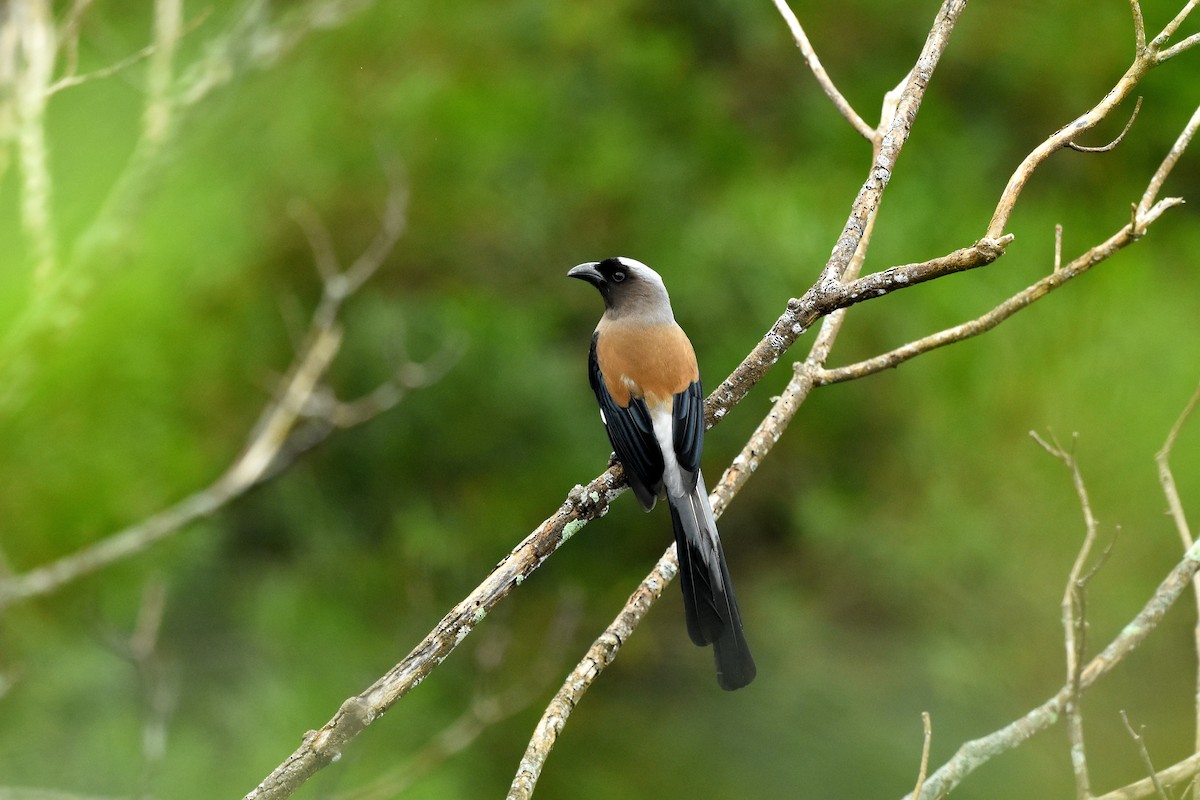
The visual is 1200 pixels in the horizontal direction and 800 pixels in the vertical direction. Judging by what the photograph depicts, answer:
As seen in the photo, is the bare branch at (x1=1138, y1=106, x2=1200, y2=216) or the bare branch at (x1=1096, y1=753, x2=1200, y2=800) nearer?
the bare branch at (x1=1096, y1=753, x2=1200, y2=800)

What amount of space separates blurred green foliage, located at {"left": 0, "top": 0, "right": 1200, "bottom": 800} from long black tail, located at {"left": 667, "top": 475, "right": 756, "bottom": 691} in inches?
52.9

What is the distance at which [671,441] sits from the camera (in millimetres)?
2123

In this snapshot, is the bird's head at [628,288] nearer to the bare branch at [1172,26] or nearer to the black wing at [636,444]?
the black wing at [636,444]

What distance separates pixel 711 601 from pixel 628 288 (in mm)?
928

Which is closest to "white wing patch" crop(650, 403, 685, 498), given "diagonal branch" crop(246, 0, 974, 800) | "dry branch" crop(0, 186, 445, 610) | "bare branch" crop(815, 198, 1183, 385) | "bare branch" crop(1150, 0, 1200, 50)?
"diagonal branch" crop(246, 0, 974, 800)

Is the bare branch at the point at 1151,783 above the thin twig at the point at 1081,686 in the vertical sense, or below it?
below

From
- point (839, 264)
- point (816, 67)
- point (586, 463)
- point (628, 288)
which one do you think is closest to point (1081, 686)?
point (839, 264)

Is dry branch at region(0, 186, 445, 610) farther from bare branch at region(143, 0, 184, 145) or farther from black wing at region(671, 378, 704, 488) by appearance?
black wing at region(671, 378, 704, 488)

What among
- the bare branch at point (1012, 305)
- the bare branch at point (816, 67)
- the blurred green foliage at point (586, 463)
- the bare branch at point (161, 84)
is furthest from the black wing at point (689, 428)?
the blurred green foliage at point (586, 463)

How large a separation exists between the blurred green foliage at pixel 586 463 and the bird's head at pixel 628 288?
110cm

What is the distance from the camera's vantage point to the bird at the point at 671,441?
1.95m

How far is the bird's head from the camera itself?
2598mm

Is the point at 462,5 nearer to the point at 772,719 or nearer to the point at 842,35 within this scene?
the point at 842,35

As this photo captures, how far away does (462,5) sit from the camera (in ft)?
16.5
